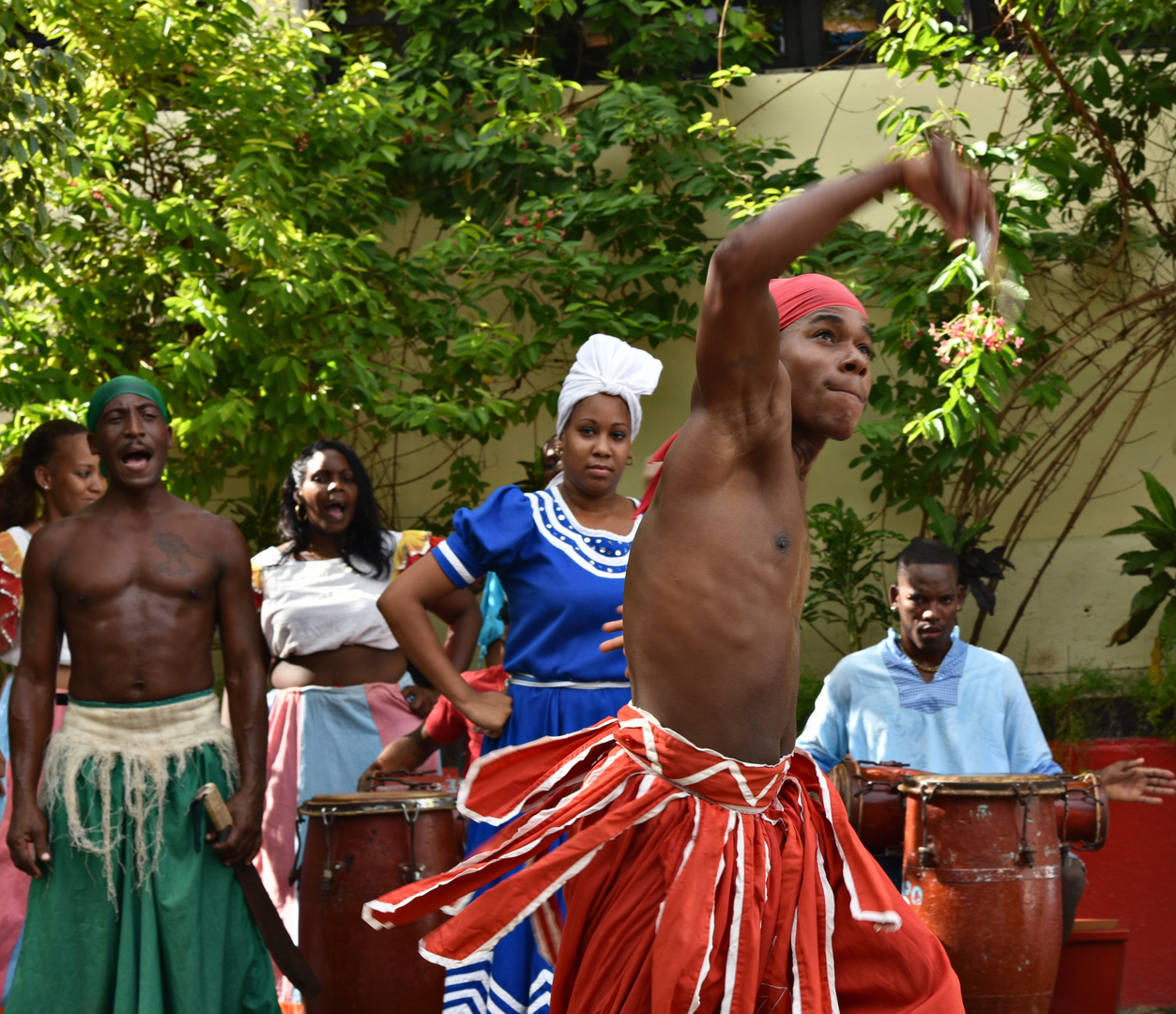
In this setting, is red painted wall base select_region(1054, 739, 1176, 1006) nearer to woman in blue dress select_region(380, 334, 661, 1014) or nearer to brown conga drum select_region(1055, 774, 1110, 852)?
brown conga drum select_region(1055, 774, 1110, 852)

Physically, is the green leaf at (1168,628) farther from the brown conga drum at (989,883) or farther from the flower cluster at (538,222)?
the flower cluster at (538,222)

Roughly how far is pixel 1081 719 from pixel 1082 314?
2226 millimetres

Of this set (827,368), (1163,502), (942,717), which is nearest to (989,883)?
(942,717)

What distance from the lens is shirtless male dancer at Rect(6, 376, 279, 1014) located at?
3.98 metres

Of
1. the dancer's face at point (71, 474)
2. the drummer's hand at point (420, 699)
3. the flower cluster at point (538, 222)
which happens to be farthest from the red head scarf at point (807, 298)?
the flower cluster at point (538, 222)

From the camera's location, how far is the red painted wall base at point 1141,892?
6.04 meters

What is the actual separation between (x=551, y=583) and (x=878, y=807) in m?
1.29

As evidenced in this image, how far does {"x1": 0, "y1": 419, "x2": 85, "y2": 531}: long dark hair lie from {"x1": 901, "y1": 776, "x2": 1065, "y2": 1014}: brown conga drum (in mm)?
3671

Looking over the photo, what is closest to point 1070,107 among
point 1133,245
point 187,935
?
point 1133,245

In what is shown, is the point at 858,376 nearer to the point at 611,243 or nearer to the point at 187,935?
the point at 187,935

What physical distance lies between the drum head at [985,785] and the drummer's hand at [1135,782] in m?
0.38

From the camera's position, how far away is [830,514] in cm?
700

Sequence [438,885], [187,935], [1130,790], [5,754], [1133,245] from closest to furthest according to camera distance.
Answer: [438,885] < [187,935] < [1130,790] < [5,754] < [1133,245]

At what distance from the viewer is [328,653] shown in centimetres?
551
